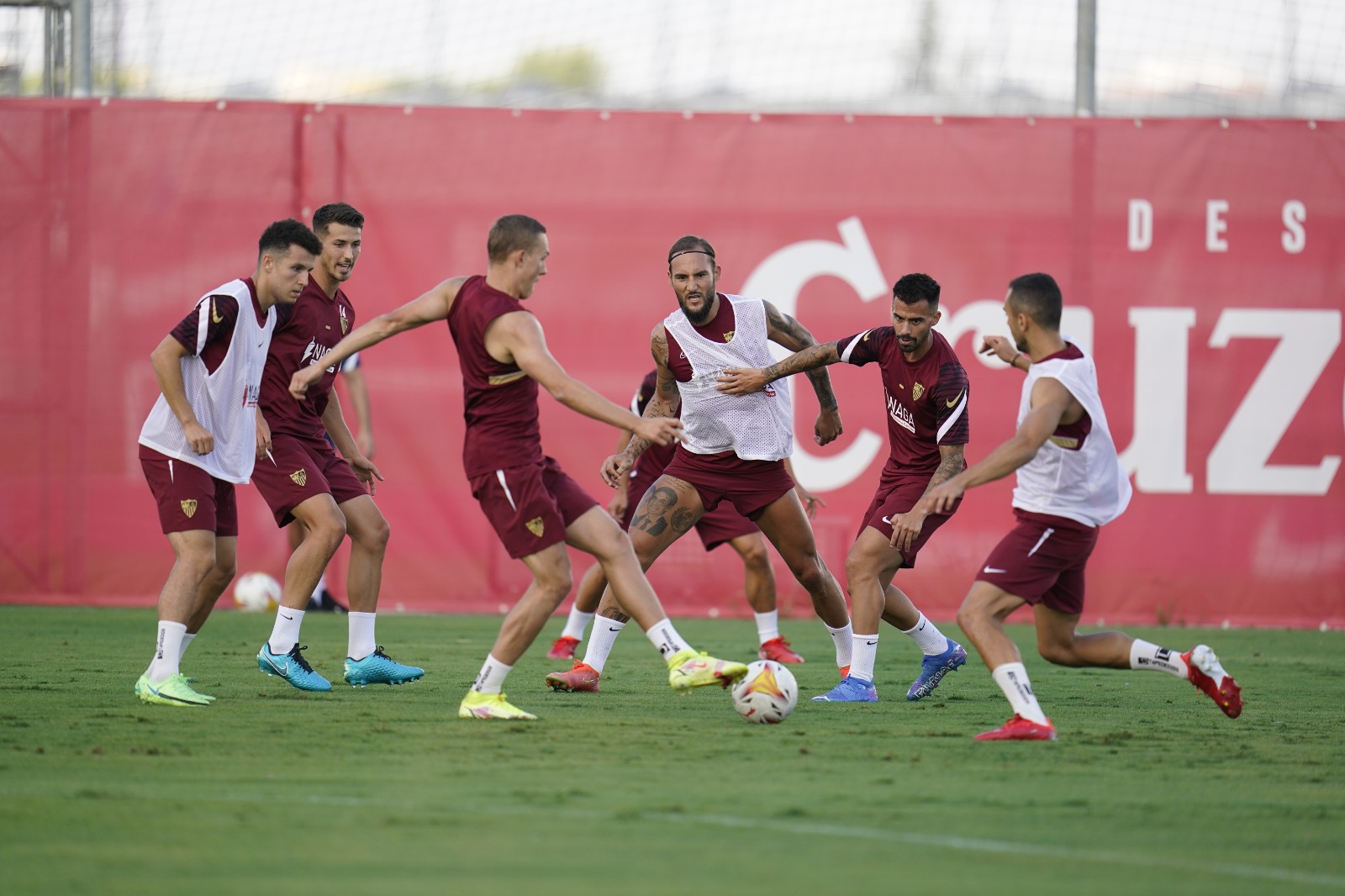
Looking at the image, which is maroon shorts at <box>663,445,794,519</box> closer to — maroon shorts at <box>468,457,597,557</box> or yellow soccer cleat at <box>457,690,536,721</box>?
maroon shorts at <box>468,457,597,557</box>

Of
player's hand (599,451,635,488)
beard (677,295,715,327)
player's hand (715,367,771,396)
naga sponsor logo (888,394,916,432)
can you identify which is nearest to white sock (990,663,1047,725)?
naga sponsor logo (888,394,916,432)

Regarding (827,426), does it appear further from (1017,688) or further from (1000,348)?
(1017,688)

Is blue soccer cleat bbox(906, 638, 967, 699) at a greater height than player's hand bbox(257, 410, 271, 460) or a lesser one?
lesser

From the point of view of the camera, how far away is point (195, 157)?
1320 centimetres

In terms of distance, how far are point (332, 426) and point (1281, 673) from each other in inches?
241

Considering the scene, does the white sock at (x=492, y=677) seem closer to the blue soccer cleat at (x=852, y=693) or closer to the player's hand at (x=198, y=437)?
the player's hand at (x=198, y=437)

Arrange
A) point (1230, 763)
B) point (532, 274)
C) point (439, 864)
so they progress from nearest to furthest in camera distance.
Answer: point (439, 864), point (1230, 763), point (532, 274)

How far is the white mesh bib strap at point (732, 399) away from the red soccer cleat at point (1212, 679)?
96.0 inches

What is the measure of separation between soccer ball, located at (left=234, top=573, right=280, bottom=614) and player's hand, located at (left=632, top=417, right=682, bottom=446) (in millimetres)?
7476

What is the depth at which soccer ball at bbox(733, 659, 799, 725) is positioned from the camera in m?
6.68

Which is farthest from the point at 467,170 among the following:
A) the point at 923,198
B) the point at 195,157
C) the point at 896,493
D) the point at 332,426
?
the point at 896,493

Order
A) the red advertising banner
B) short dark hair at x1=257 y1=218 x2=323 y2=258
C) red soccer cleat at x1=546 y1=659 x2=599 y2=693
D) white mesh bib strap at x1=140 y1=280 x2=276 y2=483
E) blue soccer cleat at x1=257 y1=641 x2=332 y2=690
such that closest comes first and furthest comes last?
white mesh bib strap at x1=140 y1=280 x2=276 y2=483 → short dark hair at x1=257 y1=218 x2=323 y2=258 → blue soccer cleat at x1=257 y1=641 x2=332 y2=690 → red soccer cleat at x1=546 y1=659 x2=599 y2=693 → the red advertising banner

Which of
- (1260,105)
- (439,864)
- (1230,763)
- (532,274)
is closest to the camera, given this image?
(439,864)

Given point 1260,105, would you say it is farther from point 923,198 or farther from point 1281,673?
point 1281,673
